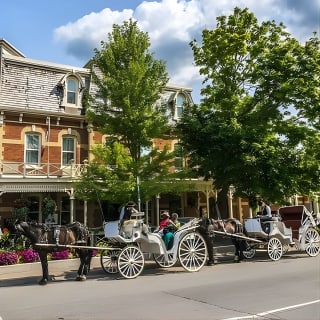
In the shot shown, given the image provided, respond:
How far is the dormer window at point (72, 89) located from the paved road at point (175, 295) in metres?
13.3

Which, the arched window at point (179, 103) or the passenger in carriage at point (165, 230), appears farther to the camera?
the arched window at point (179, 103)

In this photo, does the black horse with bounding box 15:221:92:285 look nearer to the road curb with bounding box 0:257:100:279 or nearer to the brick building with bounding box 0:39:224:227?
the road curb with bounding box 0:257:100:279

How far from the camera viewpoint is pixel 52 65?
23.0 metres

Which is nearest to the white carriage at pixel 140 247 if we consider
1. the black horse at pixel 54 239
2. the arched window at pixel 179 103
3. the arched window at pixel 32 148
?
the black horse at pixel 54 239

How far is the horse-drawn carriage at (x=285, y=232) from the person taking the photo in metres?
13.6

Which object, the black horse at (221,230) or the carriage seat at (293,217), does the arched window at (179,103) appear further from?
the black horse at (221,230)

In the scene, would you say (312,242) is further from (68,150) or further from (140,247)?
(68,150)

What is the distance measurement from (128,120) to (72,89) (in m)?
8.68

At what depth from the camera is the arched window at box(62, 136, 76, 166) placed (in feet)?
74.2

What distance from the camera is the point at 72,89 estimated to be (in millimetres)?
23125

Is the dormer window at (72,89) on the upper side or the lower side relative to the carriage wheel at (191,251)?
upper

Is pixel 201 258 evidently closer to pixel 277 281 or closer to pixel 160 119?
pixel 277 281

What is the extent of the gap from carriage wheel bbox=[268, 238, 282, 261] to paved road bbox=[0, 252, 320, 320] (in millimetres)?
1286

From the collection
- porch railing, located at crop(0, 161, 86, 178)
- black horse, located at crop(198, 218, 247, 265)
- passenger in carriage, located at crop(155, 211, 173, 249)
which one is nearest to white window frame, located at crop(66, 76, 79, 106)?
porch railing, located at crop(0, 161, 86, 178)
